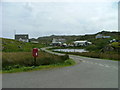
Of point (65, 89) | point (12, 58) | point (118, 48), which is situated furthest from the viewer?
point (118, 48)

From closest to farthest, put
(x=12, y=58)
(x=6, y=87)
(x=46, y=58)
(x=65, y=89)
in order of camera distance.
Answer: (x=65, y=89), (x=6, y=87), (x=12, y=58), (x=46, y=58)

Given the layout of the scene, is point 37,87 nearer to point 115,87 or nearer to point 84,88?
point 84,88

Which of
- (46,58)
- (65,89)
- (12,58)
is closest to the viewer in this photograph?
(65,89)

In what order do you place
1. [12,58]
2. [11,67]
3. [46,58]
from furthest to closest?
[46,58], [12,58], [11,67]

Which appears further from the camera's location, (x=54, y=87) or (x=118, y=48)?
(x=118, y=48)

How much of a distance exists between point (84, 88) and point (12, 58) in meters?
9.41

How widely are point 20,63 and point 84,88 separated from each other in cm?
927

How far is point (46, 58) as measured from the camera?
1864 centimetres

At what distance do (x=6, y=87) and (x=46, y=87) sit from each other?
1.79 m

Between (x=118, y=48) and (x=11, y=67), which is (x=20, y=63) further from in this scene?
(x=118, y=48)

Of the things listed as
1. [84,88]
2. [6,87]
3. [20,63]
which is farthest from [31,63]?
[84,88]

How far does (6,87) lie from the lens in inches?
313

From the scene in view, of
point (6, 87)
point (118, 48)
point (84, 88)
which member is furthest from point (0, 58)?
point (118, 48)

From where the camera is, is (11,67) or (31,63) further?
(31,63)
